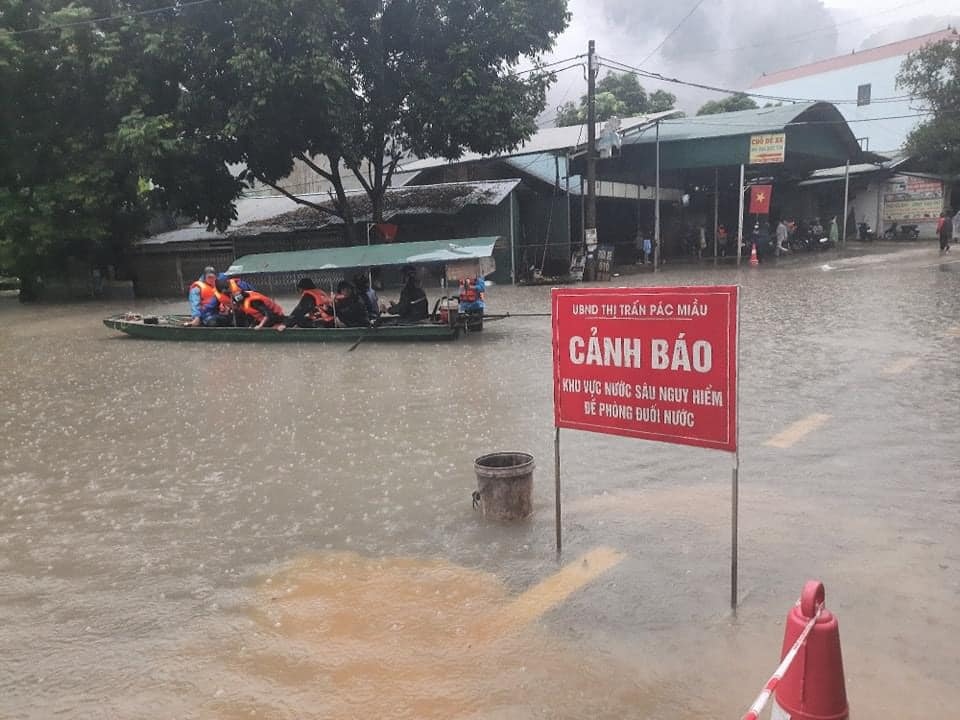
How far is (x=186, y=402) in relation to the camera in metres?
9.43

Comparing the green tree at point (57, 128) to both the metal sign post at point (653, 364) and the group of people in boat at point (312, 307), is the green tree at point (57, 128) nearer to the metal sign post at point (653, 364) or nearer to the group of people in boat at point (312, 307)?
the group of people in boat at point (312, 307)

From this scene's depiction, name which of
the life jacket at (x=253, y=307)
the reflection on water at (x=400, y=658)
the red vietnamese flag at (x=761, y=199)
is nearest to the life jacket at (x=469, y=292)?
the life jacket at (x=253, y=307)

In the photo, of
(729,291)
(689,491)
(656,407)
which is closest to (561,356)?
(656,407)

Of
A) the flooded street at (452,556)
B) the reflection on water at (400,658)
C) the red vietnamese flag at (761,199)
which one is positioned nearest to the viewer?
the reflection on water at (400,658)

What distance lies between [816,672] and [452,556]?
2626 mm

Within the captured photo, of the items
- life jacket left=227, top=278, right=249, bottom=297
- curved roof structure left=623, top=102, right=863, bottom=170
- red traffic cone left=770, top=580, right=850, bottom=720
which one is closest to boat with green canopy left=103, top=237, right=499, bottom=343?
life jacket left=227, top=278, right=249, bottom=297

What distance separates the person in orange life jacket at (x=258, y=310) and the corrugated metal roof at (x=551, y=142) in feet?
44.3

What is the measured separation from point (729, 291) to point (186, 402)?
781cm

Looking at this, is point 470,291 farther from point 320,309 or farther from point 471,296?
point 320,309

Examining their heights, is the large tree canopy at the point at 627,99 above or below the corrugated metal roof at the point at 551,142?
above

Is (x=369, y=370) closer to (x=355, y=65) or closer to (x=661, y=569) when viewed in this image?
(x=661, y=569)

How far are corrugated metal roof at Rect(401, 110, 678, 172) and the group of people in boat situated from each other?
42.4ft

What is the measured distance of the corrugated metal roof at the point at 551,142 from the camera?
27.1 m

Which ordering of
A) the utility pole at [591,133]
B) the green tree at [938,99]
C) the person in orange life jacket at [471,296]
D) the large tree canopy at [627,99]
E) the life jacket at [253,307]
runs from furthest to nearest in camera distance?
1. the large tree canopy at [627,99]
2. the green tree at [938,99]
3. the utility pole at [591,133]
4. the life jacket at [253,307]
5. the person in orange life jacket at [471,296]
